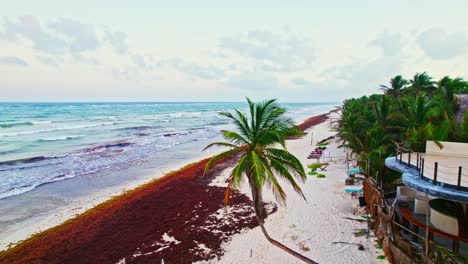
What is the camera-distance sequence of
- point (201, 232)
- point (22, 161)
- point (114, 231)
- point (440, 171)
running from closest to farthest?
1. point (440, 171)
2. point (201, 232)
3. point (114, 231)
4. point (22, 161)

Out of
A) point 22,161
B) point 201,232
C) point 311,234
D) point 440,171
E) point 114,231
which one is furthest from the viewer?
point 22,161

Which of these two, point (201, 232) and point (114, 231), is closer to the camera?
point (201, 232)

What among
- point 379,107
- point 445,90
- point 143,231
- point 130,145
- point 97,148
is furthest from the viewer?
point 130,145

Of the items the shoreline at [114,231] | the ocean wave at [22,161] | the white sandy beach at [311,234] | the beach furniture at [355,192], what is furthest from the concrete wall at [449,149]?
the ocean wave at [22,161]

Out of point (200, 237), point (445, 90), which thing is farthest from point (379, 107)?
point (200, 237)

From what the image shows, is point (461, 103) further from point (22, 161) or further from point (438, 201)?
point (22, 161)

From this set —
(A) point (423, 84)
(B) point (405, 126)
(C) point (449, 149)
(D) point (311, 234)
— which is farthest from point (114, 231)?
(A) point (423, 84)

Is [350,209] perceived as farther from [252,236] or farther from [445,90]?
[445,90]
